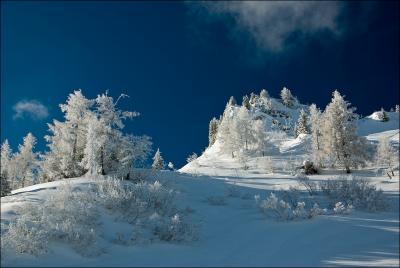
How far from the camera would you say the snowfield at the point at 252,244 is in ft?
39.2

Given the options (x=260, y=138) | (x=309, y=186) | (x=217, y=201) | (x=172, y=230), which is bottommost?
(x=172, y=230)

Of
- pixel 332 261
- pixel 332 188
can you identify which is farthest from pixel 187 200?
pixel 332 261

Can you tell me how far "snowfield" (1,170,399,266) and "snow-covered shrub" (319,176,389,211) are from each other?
56 cm

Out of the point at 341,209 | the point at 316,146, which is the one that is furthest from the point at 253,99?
the point at 341,209

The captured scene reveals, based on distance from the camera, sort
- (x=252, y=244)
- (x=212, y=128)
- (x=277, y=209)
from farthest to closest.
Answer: (x=212, y=128), (x=277, y=209), (x=252, y=244)

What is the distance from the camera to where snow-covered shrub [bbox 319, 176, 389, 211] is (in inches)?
675

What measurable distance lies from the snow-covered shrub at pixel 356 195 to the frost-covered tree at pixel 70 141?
64.3 ft

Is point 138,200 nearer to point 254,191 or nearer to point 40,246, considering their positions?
point 40,246

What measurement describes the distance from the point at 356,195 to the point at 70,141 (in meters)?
23.9

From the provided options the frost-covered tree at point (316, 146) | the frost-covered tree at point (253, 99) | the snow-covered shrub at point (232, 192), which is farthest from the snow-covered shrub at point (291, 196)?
the frost-covered tree at point (253, 99)

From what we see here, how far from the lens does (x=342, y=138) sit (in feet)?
126

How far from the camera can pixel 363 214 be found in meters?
16.5

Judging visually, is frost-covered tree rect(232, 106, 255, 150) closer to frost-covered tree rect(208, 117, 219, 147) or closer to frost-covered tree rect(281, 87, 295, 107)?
frost-covered tree rect(208, 117, 219, 147)

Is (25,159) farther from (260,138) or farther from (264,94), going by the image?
(264,94)
